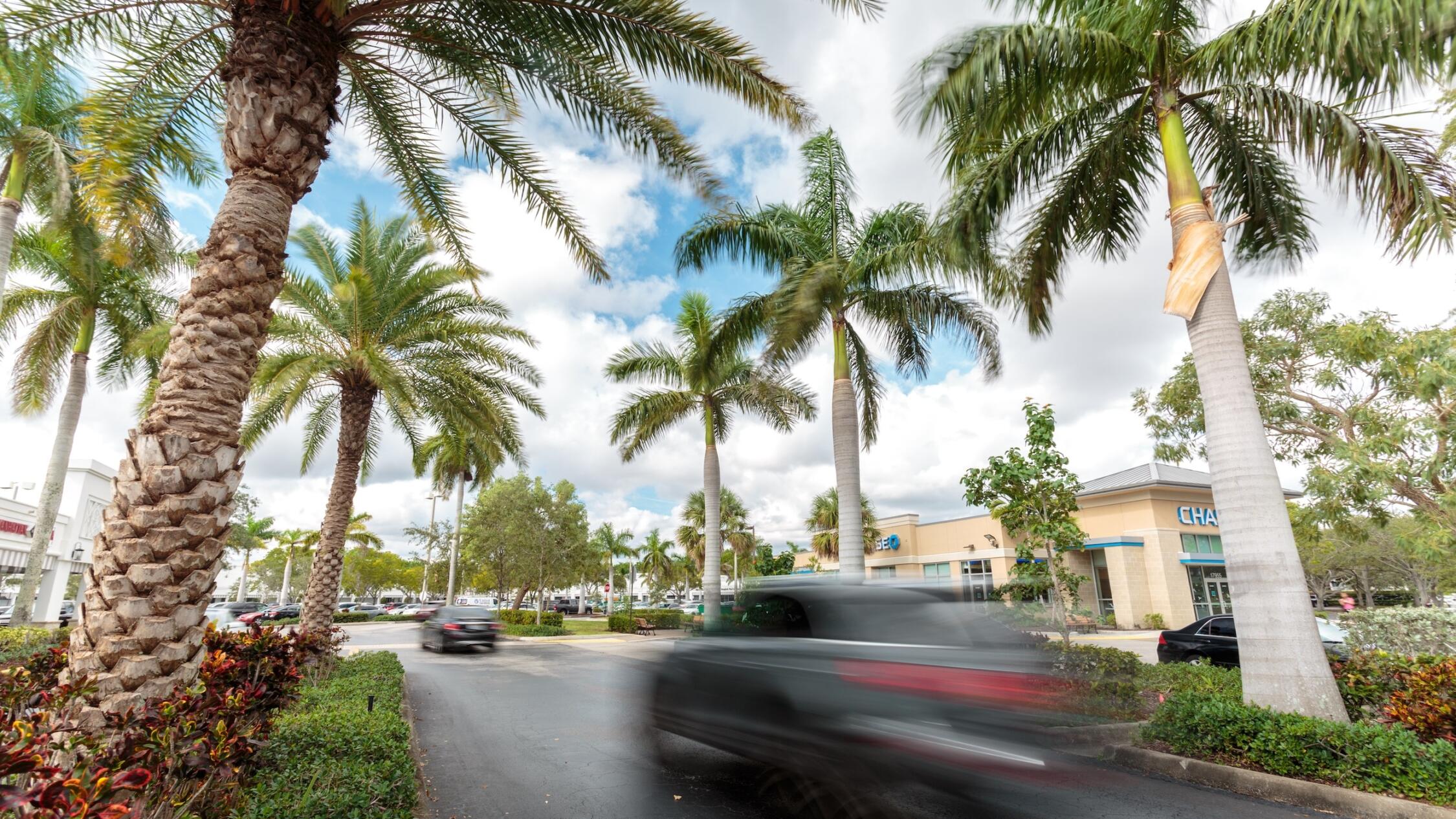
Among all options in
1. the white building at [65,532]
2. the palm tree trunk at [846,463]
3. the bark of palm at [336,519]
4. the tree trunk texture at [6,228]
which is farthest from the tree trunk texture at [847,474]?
the white building at [65,532]

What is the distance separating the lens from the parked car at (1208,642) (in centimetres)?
1285

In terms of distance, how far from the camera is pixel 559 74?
6805 millimetres

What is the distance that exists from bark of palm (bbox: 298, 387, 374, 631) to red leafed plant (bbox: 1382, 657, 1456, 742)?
14354 mm

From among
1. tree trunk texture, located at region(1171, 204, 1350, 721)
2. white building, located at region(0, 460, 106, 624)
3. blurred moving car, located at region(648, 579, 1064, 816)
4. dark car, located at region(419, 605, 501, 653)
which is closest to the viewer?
blurred moving car, located at region(648, 579, 1064, 816)

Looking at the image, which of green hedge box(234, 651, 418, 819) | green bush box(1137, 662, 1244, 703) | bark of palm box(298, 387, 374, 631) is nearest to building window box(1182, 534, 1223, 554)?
green bush box(1137, 662, 1244, 703)

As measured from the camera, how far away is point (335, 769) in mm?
3979

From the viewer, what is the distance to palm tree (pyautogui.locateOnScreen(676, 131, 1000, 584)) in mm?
11883

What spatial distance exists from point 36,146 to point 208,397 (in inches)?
584

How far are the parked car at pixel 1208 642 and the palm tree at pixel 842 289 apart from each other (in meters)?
6.67

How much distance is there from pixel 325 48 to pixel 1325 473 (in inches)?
896

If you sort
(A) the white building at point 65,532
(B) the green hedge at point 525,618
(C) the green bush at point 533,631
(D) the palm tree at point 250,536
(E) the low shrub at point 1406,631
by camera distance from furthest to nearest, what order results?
(D) the palm tree at point 250,536, (B) the green hedge at point 525,618, (C) the green bush at point 533,631, (A) the white building at point 65,532, (E) the low shrub at point 1406,631

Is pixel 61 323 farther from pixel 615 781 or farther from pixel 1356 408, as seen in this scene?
pixel 1356 408

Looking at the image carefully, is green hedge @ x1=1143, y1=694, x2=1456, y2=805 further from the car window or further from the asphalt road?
the car window

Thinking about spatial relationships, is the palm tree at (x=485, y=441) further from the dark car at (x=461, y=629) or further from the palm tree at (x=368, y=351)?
the dark car at (x=461, y=629)
